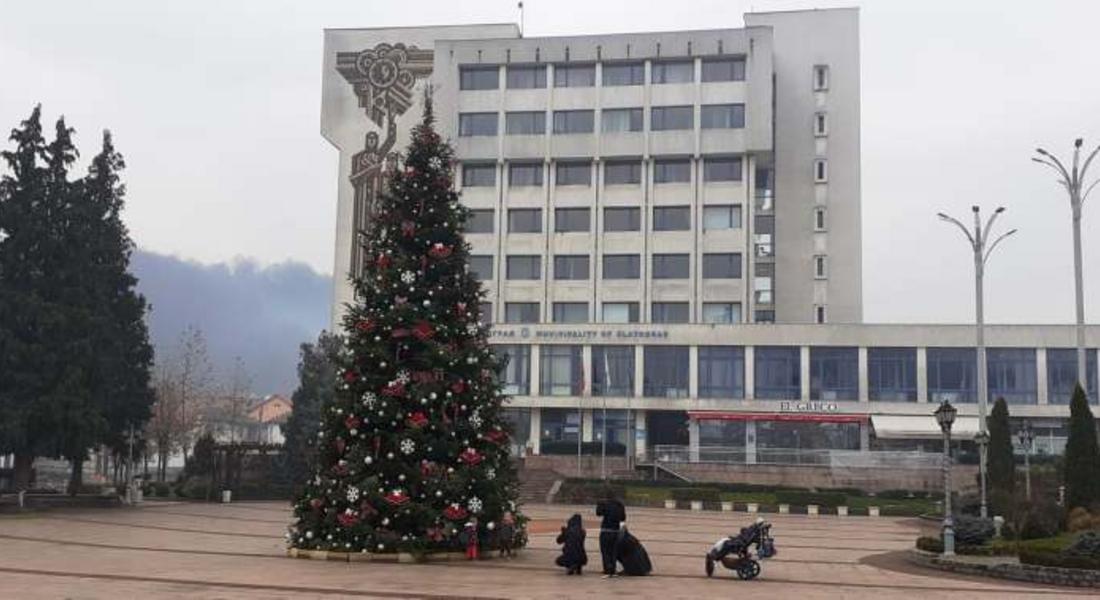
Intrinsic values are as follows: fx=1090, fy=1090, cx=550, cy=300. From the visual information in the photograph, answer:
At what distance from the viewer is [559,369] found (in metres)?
75.0

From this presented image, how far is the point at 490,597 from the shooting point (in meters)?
15.9

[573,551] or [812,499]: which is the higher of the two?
[573,551]

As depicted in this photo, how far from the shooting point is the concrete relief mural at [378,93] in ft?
294

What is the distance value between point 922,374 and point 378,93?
48.7 m

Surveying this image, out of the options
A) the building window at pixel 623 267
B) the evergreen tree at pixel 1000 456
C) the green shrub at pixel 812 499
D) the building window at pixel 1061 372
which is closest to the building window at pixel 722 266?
the building window at pixel 623 267

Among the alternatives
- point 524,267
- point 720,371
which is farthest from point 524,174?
point 720,371

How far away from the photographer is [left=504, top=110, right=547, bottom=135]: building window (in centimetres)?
8150

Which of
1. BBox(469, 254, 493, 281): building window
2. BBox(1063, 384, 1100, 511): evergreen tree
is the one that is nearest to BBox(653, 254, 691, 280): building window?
BBox(469, 254, 493, 281): building window

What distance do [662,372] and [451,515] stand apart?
52.7 meters

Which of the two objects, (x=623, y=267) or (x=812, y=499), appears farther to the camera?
(x=623, y=267)

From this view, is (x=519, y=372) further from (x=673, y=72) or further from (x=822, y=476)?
(x=673, y=72)

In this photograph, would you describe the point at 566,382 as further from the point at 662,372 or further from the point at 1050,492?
the point at 1050,492

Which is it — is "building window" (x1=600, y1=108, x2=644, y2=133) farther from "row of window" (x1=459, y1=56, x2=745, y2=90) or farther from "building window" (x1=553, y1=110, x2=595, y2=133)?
"row of window" (x1=459, y1=56, x2=745, y2=90)

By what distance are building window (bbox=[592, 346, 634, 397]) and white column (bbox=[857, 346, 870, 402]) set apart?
585 inches
